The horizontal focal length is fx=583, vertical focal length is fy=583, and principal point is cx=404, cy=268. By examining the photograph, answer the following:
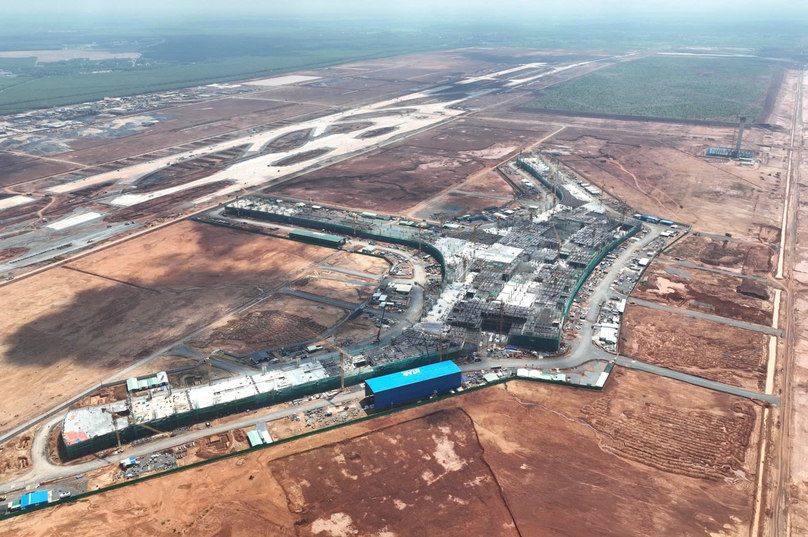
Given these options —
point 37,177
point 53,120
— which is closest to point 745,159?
point 37,177

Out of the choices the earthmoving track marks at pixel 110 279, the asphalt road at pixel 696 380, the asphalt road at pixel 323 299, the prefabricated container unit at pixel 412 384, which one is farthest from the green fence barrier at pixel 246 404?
the earthmoving track marks at pixel 110 279

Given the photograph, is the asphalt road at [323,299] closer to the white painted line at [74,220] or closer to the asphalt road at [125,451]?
the asphalt road at [125,451]

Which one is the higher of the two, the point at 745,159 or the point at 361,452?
the point at 745,159

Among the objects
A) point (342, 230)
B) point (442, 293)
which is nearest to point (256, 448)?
point (442, 293)

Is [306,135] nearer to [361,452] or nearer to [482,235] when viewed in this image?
[482,235]

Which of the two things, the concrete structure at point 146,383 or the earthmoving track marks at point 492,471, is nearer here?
the earthmoving track marks at point 492,471

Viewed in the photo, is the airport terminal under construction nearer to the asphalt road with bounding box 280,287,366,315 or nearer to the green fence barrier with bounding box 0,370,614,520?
the asphalt road with bounding box 280,287,366,315
